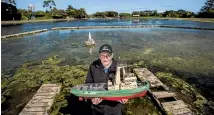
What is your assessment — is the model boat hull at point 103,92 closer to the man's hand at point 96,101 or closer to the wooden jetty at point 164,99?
the man's hand at point 96,101

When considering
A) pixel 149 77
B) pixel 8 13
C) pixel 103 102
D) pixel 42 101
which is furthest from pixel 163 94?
pixel 8 13

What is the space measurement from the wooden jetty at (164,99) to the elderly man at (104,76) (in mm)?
4255

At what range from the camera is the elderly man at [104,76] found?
17.3 ft

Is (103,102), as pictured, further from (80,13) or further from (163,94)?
(80,13)

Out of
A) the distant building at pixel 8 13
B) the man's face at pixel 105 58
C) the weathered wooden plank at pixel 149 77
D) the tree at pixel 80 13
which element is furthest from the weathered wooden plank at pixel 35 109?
the tree at pixel 80 13

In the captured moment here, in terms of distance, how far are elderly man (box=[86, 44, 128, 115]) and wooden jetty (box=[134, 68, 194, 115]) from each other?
4255mm

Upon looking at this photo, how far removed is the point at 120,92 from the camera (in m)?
5.19

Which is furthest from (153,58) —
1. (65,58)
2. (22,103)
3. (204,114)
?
(22,103)

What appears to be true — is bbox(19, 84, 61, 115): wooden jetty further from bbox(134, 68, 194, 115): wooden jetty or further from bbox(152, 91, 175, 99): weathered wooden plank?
bbox(152, 91, 175, 99): weathered wooden plank

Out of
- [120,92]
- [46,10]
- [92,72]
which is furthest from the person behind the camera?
[46,10]

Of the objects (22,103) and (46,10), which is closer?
(22,103)

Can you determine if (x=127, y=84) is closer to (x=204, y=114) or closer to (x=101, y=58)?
(x=101, y=58)

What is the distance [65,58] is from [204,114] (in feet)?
47.5

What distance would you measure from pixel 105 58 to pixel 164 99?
6767mm
